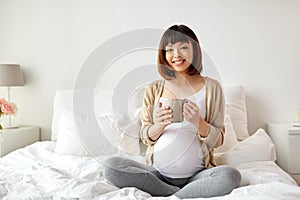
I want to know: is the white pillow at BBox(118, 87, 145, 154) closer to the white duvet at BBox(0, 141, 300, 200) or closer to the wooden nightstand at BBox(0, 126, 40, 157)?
the white duvet at BBox(0, 141, 300, 200)

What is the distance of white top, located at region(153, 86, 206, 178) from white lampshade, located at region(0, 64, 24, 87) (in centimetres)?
165

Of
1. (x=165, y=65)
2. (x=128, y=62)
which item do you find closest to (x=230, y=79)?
(x=128, y=62)

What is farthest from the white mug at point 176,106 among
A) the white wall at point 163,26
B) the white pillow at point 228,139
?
the white wall at point 163,26

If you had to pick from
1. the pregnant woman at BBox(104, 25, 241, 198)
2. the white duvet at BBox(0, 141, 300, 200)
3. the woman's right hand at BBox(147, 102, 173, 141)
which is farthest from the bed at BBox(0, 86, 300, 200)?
the woman's right hand at BBox(147, 102, 173, 141)

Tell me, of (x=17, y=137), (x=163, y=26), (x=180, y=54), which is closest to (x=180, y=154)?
(x=180, y=54)

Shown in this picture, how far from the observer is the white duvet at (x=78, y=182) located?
1.31m

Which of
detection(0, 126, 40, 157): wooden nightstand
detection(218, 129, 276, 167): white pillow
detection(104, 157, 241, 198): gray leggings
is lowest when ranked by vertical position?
detection(0, 126, 40, 157): wooden nightstand

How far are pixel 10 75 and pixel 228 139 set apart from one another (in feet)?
5.52

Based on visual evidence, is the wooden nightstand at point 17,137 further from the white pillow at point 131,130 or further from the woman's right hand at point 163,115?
the woman's right hand at point 163,115

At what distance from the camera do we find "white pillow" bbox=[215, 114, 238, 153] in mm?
2359

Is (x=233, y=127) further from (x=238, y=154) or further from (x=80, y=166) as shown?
(x=80, y=166)

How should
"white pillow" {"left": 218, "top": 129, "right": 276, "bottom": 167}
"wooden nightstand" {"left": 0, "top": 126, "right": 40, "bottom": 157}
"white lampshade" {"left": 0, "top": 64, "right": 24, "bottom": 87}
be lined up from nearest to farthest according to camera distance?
"white pillow" {"left": 218, "top": 129, "right": 276, "bottom": 167}
"wooden nightstand" {"left": 0, "top": 126, "right": 40, "bottom": 157}
"white lampshade" {"left": 0, "top": 64, "right": 24, "bottom": 87}

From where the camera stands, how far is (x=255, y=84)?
289cm

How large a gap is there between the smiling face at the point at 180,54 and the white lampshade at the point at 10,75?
1622 mm
